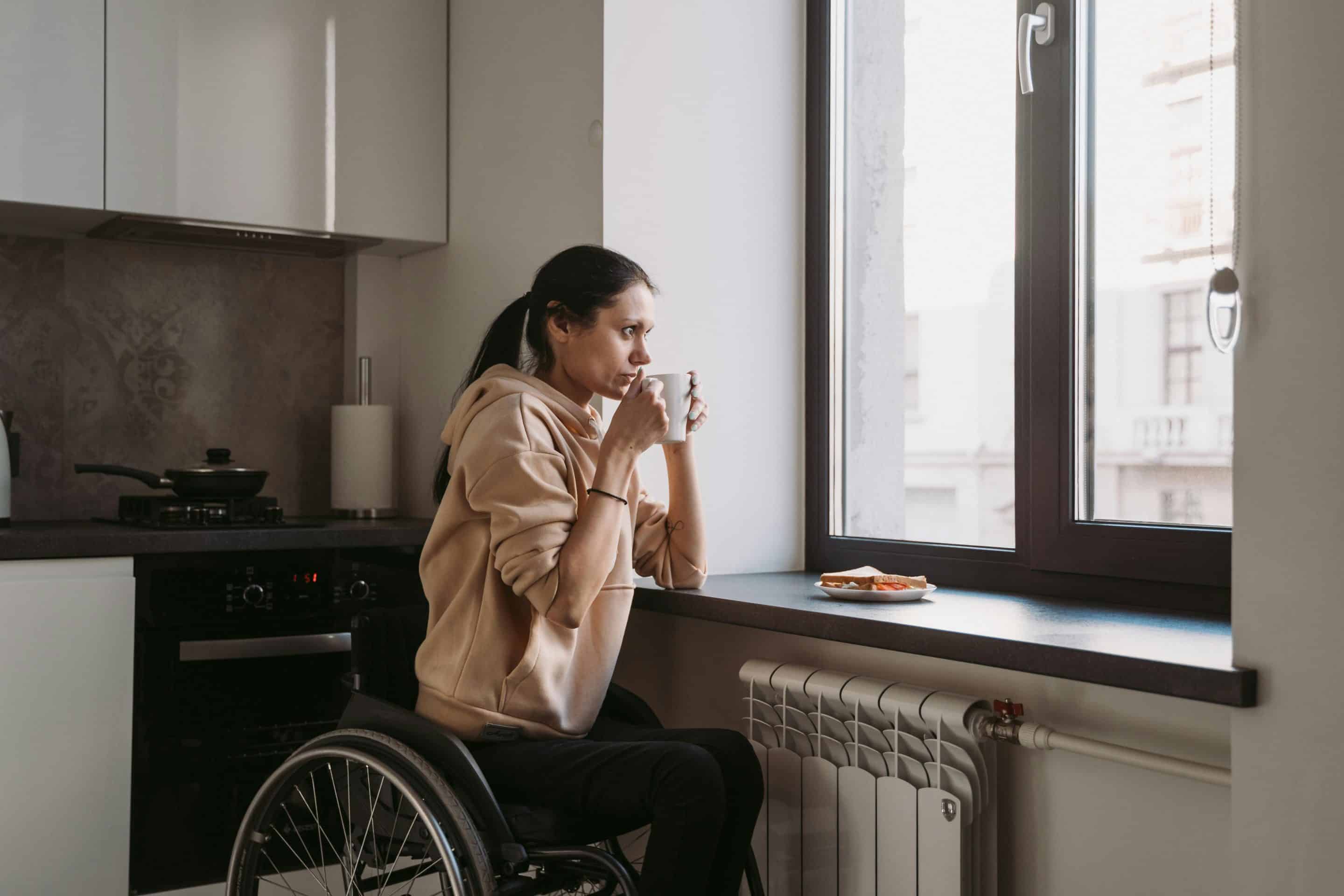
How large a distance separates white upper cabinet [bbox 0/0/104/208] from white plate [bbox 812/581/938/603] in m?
1.62

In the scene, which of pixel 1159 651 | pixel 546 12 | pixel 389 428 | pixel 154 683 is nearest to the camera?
pixel 1159 651

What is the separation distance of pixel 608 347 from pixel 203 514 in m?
1.03

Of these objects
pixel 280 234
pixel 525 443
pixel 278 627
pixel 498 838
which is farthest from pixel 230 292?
pixel 498 838

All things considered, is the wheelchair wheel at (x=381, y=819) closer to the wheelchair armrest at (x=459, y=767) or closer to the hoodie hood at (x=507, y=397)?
the wheelchair armrest at (x=459, y=767)

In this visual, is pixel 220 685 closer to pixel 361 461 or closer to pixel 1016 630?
pixel 361 461

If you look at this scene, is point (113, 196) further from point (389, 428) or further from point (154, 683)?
point (154, 683)

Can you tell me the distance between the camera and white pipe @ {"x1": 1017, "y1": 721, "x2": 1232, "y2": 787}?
125 cm

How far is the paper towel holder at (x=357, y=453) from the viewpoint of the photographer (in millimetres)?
2707

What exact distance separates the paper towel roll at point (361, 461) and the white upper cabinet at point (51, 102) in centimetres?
70

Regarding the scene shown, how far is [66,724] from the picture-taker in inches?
79.3

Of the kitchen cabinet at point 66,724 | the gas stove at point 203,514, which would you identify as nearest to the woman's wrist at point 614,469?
the gas stove at point 203,514

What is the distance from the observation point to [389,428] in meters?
2.75

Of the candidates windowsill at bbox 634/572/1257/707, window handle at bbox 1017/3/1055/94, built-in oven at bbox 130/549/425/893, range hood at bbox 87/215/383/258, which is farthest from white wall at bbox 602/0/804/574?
range hood at bbox 87/215/383/258

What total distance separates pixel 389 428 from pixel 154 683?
834 millimetres
